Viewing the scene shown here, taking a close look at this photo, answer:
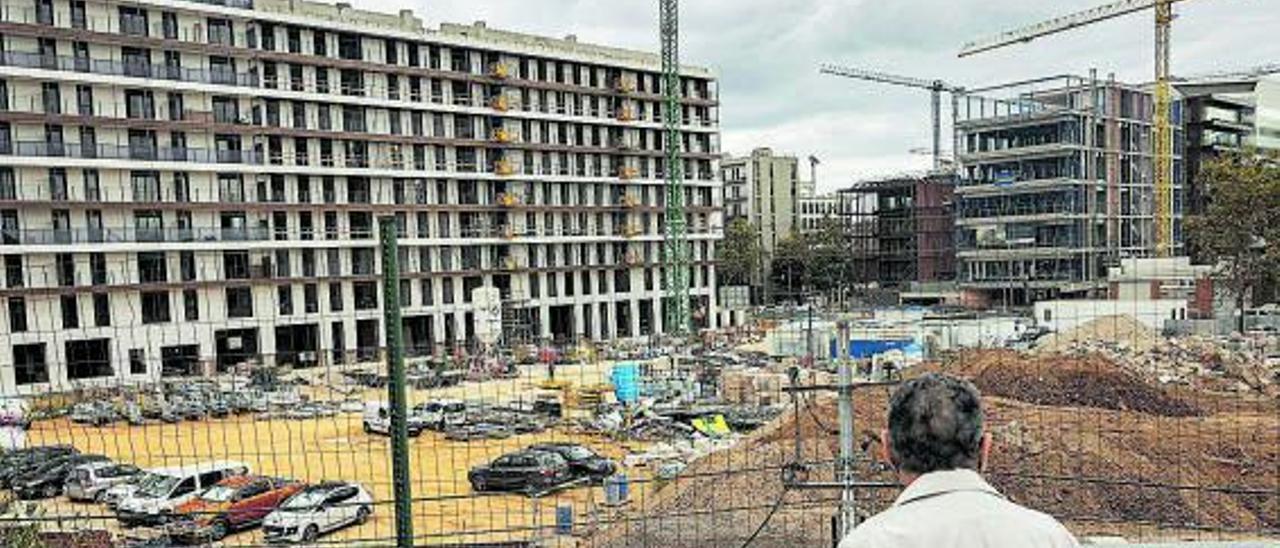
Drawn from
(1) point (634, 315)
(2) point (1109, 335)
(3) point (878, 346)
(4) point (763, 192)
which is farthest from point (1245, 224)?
(4) point (763, 192)

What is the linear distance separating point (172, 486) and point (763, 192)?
73.4 m

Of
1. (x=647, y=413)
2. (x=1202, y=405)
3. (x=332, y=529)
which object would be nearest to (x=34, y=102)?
(x=647, y=413)

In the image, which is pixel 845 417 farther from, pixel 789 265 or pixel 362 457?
pixel 789 265

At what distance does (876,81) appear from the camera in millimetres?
84312

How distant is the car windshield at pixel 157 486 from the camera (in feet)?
42.8

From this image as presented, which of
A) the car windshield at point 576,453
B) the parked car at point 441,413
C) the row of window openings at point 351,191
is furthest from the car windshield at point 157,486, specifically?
the row of window openings at point 351,191

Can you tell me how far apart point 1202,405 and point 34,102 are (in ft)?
119

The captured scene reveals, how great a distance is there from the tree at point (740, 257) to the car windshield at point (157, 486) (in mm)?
54487

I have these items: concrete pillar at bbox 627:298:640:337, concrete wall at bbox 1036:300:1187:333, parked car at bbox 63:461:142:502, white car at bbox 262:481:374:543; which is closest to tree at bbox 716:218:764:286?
concrete pillar at bbox 627:298:640:337

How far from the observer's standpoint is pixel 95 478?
48.9ft

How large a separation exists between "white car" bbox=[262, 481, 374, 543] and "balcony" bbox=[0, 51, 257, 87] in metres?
28.8

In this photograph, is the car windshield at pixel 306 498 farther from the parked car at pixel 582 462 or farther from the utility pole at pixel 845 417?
the utility pole at pixel 845 417

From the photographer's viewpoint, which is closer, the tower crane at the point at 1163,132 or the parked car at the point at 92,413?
the parked car at the point at 92,413

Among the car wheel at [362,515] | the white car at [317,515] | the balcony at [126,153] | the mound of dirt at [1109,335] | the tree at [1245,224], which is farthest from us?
the tree at [1245,224]
